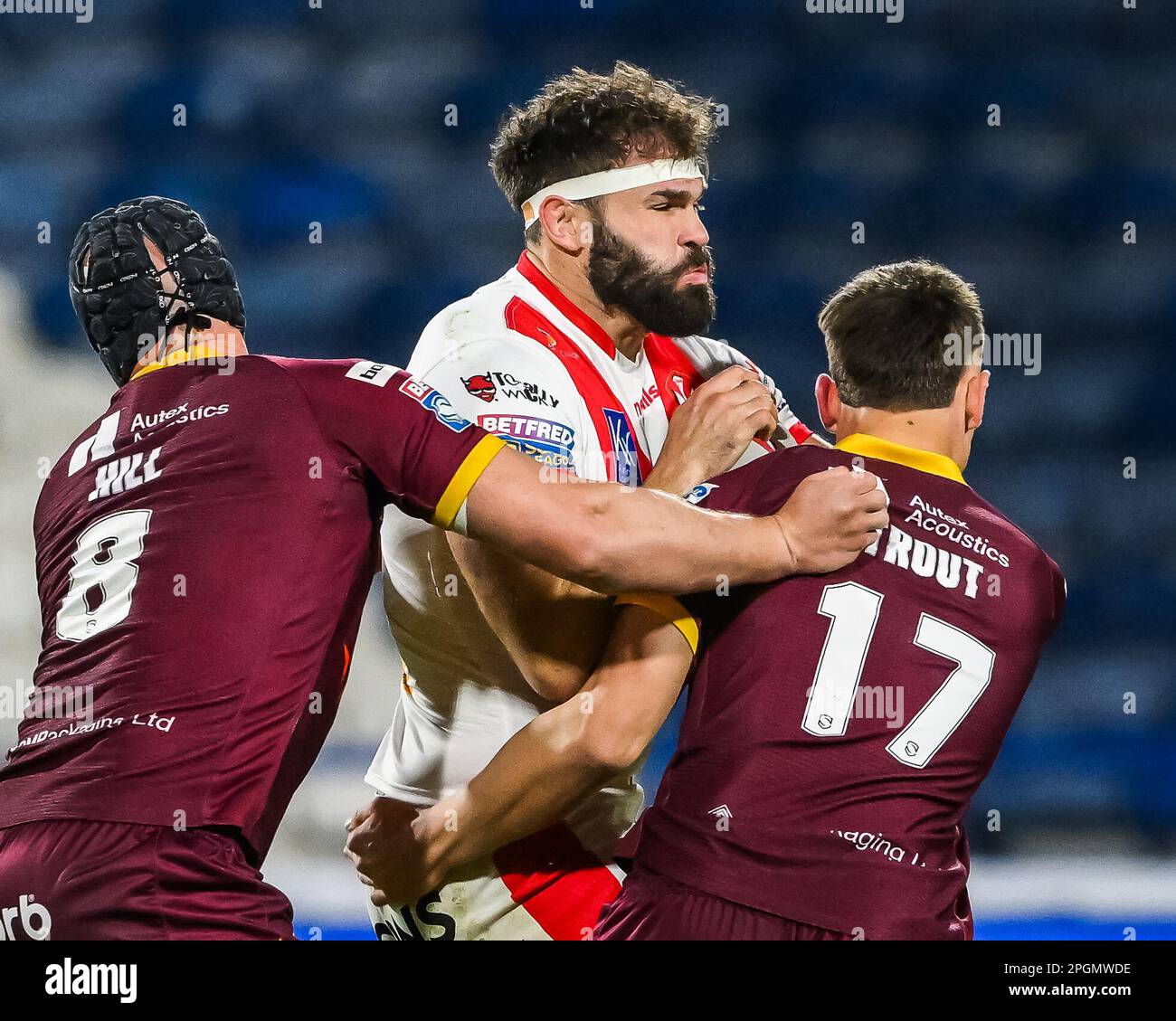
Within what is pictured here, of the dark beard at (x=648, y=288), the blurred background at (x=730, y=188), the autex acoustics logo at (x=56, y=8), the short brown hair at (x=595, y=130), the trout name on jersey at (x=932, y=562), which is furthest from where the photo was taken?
the autex acoustics logo at (x=56, y=8)

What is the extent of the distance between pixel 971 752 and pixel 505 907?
38.2 inches

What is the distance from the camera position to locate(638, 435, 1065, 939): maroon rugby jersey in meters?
2.00

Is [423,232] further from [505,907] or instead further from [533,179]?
[505,907]

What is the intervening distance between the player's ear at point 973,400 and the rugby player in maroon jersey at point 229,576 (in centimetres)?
34

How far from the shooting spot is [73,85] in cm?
561

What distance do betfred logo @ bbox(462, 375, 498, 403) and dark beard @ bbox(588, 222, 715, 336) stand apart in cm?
41

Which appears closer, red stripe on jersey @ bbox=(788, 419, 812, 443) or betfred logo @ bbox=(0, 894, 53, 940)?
betfred logo @ bbox=(0, 894, 53, 940)

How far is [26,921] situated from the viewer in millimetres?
1851

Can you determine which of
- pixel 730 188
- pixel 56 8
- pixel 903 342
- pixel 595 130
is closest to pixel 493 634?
pixel 903 342

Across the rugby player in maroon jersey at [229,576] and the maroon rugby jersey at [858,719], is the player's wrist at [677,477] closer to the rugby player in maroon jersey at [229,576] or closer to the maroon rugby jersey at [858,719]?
the maroon rugby jersey at [858,719]

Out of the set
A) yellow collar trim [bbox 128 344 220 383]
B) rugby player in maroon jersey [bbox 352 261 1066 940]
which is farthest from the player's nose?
yellow collar trim [bbox 128 344 220 383]

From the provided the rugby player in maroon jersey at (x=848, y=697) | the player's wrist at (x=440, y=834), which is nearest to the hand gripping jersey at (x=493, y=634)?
the player's wrist at (x=440, y=834)

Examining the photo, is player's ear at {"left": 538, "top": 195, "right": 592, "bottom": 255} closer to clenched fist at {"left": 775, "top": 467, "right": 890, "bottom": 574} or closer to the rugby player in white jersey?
the rugby player in white jersey

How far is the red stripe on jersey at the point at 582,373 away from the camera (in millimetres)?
2570
